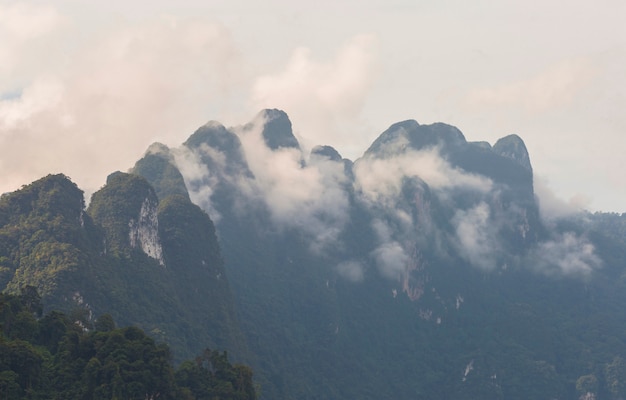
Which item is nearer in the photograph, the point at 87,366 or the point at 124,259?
the point at 87,366

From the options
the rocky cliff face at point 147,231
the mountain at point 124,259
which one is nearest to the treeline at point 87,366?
the mountain at point 124,259

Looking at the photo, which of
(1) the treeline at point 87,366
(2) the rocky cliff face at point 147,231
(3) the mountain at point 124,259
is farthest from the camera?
(2) the rocky cliff face at point 147,231

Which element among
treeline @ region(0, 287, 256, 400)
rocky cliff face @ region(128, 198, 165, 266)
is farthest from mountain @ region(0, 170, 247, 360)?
treeline @ region(0, 287, 256, 400)

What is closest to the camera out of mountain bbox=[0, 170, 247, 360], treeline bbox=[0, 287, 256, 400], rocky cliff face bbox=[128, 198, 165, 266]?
treeline bbox=[0, 287, 256, 400]

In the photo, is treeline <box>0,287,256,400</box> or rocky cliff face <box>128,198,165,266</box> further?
rocky cliff face <box>128,198,165,266</box>

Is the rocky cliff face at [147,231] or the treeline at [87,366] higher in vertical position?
the rocky cliff face at [147,231]

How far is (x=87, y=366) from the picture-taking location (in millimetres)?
89375

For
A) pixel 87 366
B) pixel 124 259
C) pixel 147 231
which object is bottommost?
pixel 87 366

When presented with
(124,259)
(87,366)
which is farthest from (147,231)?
(87,366)

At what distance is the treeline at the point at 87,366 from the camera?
84.5 meters

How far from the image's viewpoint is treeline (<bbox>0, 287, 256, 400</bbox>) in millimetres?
84519

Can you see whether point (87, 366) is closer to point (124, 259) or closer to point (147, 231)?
point (124, 259)

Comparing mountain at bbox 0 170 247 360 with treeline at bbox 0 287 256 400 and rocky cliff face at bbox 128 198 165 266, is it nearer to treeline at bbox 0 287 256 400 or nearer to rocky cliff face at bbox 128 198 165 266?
rocky cliff face at bbox 128 198 165 266

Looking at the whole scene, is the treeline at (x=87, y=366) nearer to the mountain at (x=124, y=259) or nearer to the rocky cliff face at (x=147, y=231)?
the mountain at (x=124, y=259)
